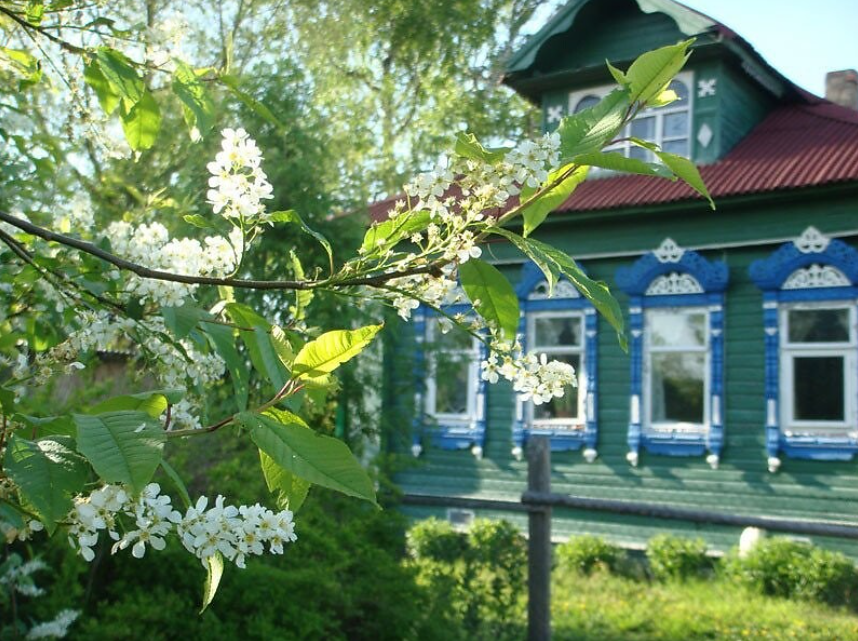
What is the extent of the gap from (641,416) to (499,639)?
17.5 ft

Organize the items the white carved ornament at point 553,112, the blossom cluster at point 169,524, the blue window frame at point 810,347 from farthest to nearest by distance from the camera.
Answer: the white carved ornament at point 553,112 → the blue window frame at point 810,347 → the blossom cluster at point 169,524

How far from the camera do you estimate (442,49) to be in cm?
2112

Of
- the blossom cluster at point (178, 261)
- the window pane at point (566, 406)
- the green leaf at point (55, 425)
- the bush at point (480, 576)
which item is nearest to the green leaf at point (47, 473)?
the green leaf at point (55, 425)

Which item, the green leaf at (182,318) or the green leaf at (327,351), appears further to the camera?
the green leaf at (182,318)

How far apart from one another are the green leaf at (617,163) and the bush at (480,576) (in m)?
4.52

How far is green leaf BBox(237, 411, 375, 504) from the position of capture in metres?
1.08

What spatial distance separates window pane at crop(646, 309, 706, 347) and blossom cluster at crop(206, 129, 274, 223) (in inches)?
381

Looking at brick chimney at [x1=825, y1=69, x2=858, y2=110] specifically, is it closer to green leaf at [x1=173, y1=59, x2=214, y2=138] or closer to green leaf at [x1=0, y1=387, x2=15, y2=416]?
green leaf at [x1=173, y1=59, x2=214, y2=138]

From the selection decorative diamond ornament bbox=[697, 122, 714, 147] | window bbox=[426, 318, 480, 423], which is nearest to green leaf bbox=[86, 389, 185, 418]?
window bbox=[426, 318, 480, 423]

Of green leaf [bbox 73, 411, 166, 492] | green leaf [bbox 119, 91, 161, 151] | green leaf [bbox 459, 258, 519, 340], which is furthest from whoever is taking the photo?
green leaf [bbox 119, 91, 161, 151]

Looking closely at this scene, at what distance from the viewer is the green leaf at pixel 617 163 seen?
1.26 m

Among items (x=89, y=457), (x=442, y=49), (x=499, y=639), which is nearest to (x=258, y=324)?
(x=89, y=457)

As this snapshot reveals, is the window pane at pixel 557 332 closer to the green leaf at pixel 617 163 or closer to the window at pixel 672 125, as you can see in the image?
the window at pixel 672 125

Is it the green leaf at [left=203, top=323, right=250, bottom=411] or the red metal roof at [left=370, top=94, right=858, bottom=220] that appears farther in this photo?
the red metal roof at [left=370, top=94, right=858, bottom=220]
